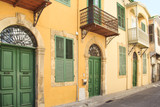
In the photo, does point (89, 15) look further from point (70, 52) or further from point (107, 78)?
point (107, 78)

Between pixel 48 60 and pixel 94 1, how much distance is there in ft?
16.1

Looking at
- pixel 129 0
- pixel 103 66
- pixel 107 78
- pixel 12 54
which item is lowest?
pixel 107 78

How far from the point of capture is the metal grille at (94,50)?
877cm

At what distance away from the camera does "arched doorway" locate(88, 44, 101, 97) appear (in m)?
8.57

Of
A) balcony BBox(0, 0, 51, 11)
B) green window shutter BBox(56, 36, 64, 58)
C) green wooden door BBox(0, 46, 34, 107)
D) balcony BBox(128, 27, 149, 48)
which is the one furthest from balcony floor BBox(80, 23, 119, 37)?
balcony BBox(128, 27, 149, 48)

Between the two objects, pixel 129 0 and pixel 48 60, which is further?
pixel 129 0

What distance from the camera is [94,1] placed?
887cm

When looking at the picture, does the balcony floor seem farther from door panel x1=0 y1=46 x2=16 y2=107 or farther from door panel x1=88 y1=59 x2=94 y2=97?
door panel x1=0 y1=46 x2=16 y2=107

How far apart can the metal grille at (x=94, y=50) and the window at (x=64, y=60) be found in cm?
190

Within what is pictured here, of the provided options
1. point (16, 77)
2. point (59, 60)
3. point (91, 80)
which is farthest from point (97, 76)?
point (16, 77)

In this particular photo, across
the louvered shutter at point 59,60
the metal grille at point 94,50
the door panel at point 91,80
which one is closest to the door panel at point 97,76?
the door panel at point 91,80

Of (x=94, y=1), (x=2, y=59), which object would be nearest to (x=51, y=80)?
(x=2, y=59)

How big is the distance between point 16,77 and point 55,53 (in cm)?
191

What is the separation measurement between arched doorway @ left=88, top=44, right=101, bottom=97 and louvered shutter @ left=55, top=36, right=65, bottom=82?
2344 mm
